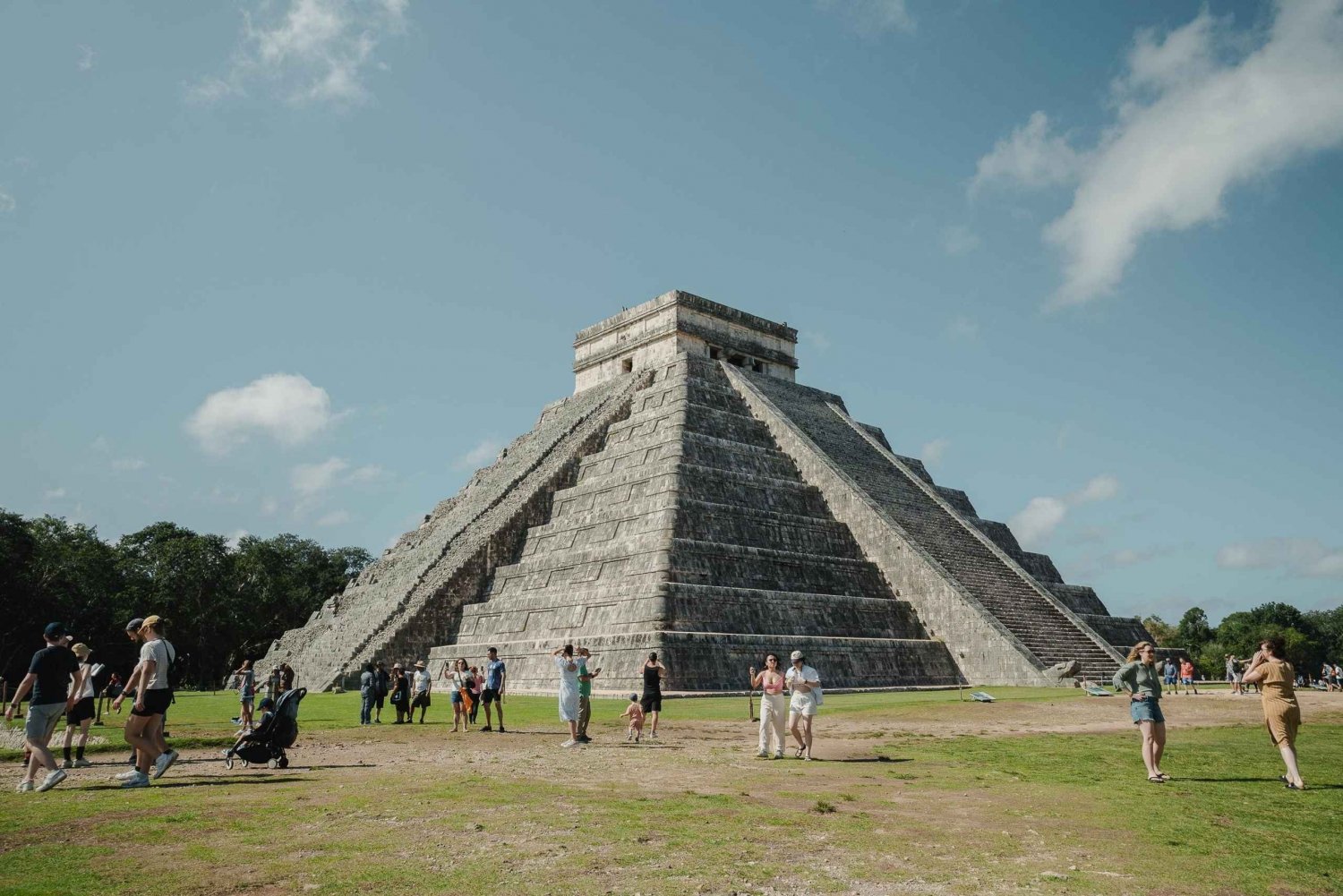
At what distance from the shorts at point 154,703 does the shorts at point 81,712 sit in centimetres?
193

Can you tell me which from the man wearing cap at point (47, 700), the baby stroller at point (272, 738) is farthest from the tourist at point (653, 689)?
the man wearing cap at point (47, 700)

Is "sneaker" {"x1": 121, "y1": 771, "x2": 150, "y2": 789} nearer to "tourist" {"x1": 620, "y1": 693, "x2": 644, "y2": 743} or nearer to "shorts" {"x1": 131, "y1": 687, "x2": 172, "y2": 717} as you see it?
"shorts" {"x1": 131, "y1": 687, "x2": 172, "y2": 717}

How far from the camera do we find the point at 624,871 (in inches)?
219

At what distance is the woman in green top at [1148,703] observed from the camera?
8961 mm

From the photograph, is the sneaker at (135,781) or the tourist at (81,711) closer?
the sneaker at (135,781)

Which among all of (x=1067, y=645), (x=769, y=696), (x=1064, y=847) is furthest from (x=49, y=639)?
(x=1067, y=645)

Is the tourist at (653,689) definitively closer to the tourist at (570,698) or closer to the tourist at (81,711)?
the tourist at (570,698)

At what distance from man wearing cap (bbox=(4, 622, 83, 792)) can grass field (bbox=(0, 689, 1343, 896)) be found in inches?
14.6

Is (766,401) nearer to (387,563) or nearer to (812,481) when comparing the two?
(812,481)

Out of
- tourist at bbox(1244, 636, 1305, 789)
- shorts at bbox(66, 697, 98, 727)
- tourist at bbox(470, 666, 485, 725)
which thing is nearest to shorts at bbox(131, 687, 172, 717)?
shorts at bbox(66, 697, 98, 727)

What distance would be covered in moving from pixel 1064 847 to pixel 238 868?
523 centimetres

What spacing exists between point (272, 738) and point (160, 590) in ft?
135

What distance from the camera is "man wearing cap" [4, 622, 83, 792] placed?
329 inches

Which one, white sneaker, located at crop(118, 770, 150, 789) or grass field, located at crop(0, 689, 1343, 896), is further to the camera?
white sneaker, located at crop(118, 770, 150, 789)
